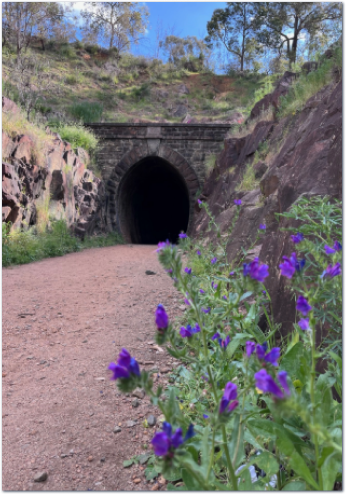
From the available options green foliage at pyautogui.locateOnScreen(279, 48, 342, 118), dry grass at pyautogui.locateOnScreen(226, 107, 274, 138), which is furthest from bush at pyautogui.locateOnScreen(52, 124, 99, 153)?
green foliage at pyautogui.locateOnScreen(279, 48, 342, 118)

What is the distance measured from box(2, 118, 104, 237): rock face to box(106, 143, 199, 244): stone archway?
1.44 metres

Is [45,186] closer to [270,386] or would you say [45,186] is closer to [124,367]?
[124,367]

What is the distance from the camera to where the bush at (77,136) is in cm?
1126

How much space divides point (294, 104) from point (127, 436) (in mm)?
5433

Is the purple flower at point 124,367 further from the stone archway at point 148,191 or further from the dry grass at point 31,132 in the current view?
the stone archway at point 148,191

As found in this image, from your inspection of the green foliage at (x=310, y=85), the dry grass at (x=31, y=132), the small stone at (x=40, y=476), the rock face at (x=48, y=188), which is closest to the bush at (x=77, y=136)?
the rock face at (x=48, y=188)

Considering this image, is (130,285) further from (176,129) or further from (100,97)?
(100,97)

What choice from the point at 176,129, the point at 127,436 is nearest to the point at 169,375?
the point at 127,436

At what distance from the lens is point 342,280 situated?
1044mm

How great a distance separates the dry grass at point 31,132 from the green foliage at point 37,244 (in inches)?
61.5

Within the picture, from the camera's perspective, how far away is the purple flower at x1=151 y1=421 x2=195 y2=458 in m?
0.67

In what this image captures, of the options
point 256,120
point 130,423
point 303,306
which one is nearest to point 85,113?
point 256,120

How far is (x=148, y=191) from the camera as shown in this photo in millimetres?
18078

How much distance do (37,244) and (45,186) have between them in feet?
6.12
